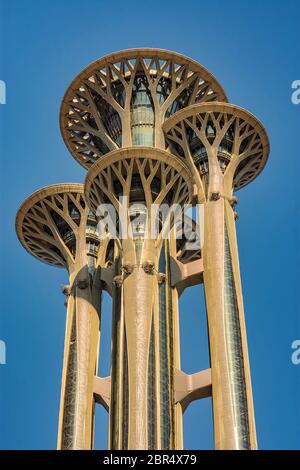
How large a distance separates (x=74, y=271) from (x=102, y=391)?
1009 cm

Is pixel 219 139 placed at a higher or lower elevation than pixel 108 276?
higher

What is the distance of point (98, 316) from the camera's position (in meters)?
62.1

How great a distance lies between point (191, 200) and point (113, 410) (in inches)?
684

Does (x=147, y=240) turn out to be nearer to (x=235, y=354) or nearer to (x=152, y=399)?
(x=235, y=354)

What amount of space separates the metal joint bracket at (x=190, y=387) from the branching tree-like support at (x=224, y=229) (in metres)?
1.54

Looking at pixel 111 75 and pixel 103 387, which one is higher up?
pixel 111 75

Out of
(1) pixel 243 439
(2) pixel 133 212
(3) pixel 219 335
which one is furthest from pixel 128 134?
(1) pixel 243 439

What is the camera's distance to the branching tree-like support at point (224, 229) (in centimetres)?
5034

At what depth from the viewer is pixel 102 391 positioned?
58.3 m

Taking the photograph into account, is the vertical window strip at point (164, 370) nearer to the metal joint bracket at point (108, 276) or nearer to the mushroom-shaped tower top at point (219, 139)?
the metal joint bracket at point (108, 276)

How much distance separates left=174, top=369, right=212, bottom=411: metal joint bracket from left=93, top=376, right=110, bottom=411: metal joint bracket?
592 cm

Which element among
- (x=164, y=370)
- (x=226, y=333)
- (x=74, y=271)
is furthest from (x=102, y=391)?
(x=226, y=333)

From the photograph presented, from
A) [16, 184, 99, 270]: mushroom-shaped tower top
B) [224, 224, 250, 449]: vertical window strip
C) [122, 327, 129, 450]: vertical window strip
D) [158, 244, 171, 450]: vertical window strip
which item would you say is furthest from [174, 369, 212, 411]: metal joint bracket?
[16, 184, 99, 270]: mushroom-shaped tower top

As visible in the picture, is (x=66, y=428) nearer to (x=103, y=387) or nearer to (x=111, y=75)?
(x=103, y=387)
